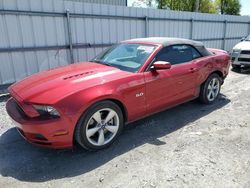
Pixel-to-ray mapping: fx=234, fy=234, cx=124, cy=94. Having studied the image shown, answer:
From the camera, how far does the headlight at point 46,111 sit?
2910mm

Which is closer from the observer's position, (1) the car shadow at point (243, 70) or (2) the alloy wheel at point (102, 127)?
(2) the alloy wheel at point (102, 127)

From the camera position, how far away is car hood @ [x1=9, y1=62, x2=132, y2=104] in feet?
9.99

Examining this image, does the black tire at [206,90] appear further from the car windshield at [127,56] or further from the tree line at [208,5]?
the tree line at [208,5]

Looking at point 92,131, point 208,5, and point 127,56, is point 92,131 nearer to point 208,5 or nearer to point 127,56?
point 127,56

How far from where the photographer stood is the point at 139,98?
12.0 feet

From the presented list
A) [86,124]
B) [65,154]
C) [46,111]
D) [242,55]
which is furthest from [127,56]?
[242,55]

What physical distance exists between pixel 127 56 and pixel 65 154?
199 centimetres

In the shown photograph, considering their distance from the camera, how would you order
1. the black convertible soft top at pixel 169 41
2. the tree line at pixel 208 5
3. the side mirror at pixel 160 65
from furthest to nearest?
the tree line at pixel 208 5
the black convertible soft top at pixel 169 41
the side mirror at pixel 160 65

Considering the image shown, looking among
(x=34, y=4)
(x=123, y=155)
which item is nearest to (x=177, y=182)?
(x=123, y=155)

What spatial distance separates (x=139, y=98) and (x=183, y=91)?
3.91 ft

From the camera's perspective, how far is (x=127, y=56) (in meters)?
4.22

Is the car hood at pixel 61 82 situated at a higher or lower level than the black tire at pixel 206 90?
higher

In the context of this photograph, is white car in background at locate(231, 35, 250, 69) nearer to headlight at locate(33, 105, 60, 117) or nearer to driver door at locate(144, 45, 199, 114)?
driver door at locate(144, 45, 199, 114)

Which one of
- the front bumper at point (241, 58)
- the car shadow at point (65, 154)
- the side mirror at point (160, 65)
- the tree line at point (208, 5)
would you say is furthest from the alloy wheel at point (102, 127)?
the tree line at point (208, 5)
